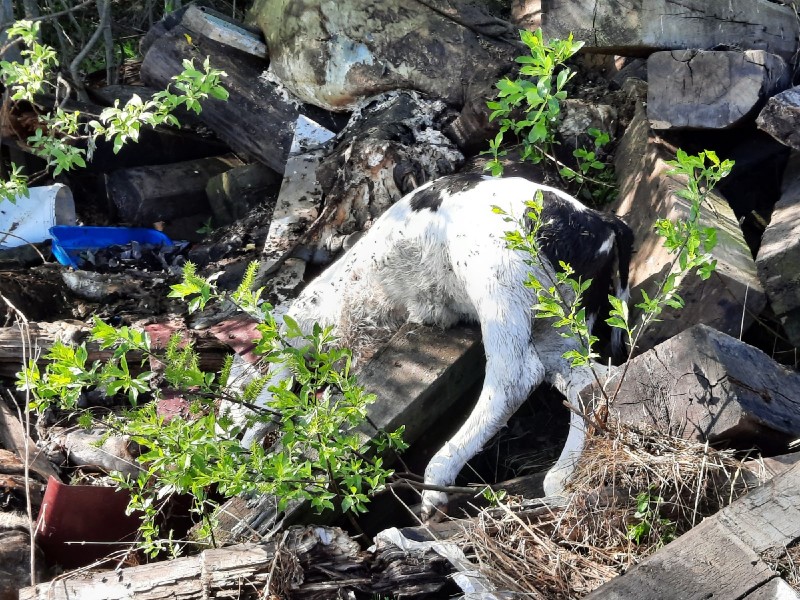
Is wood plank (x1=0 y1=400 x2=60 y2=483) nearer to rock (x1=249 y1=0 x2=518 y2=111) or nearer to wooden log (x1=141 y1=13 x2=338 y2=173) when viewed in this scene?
wooden log (x1=141 y1=13 x2=338 y2=173)

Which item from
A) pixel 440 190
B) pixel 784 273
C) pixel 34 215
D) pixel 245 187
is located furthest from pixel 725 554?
pixel 34 215

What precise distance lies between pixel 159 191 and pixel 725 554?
217 inches

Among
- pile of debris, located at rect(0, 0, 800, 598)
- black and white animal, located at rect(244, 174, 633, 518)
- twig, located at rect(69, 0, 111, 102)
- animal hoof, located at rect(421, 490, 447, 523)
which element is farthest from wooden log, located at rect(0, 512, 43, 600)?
twig, located at rect(69, 0, 111, 102)

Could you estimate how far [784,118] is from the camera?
4.19 metres

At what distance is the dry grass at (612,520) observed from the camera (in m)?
3.08

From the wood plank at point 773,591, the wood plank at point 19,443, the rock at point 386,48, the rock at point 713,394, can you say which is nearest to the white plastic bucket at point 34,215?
the rock at point 386,48

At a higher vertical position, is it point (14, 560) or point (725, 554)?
point (725, 554)

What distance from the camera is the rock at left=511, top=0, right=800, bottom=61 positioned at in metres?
4.93

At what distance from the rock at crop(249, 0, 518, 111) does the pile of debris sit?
2cm

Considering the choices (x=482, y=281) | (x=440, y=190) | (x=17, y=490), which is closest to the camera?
(x=482, y=281)

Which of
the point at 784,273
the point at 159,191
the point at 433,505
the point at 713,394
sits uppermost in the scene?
the point at 784,273

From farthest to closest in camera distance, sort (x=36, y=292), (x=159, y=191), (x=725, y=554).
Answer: (x=159, y=191), (x=36, y=292), (x=725, y=554)

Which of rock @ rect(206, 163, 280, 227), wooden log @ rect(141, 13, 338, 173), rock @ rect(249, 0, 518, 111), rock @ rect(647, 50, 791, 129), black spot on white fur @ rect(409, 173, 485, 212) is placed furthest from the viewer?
rock @ rect(206, 163, 280, 227)

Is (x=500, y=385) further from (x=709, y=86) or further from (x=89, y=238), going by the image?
(x=89, y=238)
